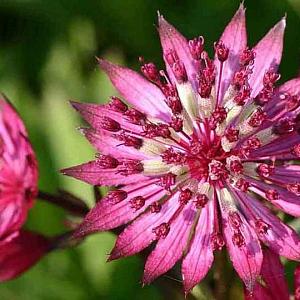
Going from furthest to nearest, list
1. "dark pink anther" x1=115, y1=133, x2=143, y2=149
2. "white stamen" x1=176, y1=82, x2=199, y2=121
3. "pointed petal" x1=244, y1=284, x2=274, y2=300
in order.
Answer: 1. "white stamen" x1=176, y1=82, x2=199, y2=121
2. "dark pink anther" x1=115, y1=133, x2=143, y2=149
3. "pointed petal" x1=244, y1=284, x2=274, y2=300

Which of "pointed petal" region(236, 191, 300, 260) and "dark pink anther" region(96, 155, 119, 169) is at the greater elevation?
"dark pink anther" region(96, 155, 119, 169)

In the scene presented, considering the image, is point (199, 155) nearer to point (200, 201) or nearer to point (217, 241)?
point (200, 201)

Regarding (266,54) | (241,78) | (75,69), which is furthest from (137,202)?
(75,69)

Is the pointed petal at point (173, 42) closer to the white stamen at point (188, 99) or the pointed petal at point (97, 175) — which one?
the white stamen at point (188, 99)

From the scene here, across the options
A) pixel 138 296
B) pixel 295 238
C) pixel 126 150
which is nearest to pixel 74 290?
pixel 138 296

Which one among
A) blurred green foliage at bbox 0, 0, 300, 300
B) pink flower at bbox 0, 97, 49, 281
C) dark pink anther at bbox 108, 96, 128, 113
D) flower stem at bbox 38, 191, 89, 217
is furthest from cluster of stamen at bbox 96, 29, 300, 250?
blurred green foliage at bbox 0, 0, 300, 300

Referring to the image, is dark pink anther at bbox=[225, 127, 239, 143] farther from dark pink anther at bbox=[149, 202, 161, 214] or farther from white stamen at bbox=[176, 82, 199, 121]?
dark pink anther at bbox=[149, 202, 161, 214]

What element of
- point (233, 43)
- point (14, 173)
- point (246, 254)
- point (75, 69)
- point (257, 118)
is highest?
point (75, 69)

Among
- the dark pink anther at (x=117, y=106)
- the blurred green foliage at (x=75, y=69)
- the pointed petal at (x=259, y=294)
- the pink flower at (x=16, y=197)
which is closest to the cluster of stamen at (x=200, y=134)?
the dark pink anther at (x=117, y=106)
